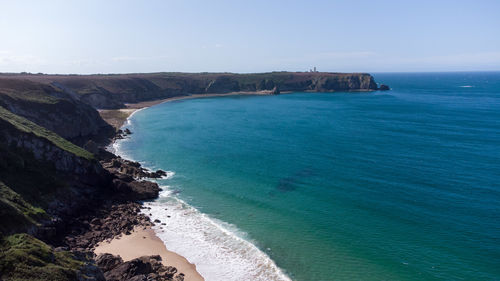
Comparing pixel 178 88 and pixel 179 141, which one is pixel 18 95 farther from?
pixel 178 88

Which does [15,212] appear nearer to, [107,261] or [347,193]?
[107,261]

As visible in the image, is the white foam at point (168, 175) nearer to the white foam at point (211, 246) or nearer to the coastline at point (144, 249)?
the white foam at point (211, 246)

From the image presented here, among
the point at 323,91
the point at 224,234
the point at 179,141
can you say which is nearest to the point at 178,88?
the point at 323,91

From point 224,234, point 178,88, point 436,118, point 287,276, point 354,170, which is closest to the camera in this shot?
point 287,276

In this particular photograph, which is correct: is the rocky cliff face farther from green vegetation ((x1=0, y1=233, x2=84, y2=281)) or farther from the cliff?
green vegetation ((x1=0, y1=233, x2=84, y2=281))

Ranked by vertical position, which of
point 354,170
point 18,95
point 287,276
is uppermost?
point 18,95
